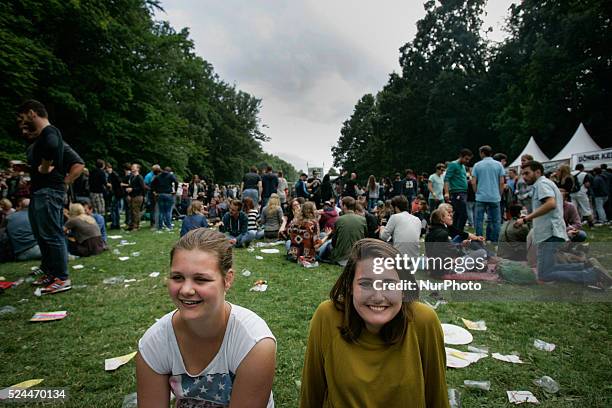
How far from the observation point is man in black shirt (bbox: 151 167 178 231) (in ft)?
32.3

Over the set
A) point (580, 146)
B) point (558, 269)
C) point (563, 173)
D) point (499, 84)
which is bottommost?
A: point (558, 269)

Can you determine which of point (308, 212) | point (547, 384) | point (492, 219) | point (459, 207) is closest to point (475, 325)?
point (547, 384)

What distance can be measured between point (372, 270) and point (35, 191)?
453 cm

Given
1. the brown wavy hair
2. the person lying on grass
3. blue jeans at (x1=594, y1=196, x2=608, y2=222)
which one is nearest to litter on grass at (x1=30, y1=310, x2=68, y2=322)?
the person lying on grass

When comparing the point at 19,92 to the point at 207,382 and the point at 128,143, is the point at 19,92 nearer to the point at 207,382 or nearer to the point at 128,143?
the point at 128,143

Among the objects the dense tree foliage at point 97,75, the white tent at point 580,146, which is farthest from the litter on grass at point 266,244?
the white tent at point 580,146

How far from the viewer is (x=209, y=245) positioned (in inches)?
64.2

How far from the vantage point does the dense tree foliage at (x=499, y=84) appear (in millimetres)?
23359

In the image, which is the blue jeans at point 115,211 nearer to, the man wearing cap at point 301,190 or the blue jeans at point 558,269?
the man wearing cap at point 301,190

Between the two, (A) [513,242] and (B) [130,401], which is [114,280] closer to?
(B) [130,401]

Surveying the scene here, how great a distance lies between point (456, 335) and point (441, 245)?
208cm

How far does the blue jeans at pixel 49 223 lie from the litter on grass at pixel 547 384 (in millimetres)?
5220

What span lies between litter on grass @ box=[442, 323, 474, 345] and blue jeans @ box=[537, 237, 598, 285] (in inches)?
85.1

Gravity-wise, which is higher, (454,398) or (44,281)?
(44,281)
